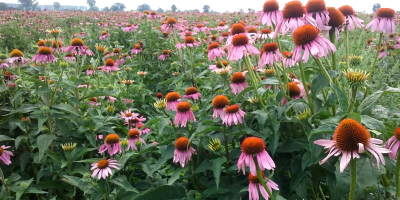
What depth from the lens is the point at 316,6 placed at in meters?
1.35

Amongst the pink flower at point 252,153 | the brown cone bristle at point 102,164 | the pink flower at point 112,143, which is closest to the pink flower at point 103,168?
the brown cone bristle at point 102,164

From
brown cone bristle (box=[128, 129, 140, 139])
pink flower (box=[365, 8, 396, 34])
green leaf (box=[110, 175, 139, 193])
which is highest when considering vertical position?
pink flower (box=[365, 8, 396, 34])

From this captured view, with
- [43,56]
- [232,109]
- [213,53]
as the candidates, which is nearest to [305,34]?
[232,109]

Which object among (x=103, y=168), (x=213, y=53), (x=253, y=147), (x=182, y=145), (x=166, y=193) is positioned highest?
(x=213, y=53)

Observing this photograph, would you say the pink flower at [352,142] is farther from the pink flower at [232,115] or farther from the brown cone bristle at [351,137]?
the pink flower at [232,115]

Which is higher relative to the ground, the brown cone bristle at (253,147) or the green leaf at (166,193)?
the brown cone bristle at (253,147)

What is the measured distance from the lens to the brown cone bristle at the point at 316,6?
52.7 inches

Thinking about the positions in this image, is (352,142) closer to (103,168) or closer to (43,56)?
(103,168)

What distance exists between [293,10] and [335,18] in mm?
204

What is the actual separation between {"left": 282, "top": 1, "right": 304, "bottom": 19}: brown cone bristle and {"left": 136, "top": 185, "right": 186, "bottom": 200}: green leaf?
3.35 ft

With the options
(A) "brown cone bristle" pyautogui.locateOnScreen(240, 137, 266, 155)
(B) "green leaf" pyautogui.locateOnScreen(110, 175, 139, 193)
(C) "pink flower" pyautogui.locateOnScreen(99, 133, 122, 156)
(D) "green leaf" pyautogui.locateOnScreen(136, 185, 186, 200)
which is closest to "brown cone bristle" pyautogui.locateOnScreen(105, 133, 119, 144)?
(C) "pink flower" pyautogui.locateOnScreen(99, 133, 122, 156)

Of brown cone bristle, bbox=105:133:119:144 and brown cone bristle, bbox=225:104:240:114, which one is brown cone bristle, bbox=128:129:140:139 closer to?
brown cone bristle, bbox=105:133:119:144

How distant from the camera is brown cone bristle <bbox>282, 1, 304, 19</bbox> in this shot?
134 cm

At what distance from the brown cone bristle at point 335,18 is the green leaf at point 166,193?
1.11m
